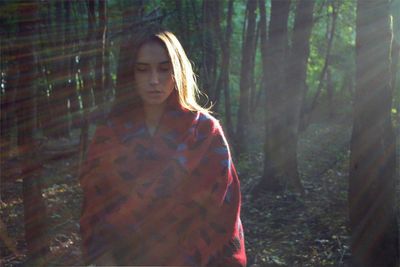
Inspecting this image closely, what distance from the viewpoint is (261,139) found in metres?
19.9

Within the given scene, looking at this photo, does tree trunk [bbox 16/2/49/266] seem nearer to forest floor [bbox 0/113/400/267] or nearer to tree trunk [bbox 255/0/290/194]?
forest floor [bbox 0/113/400/267]

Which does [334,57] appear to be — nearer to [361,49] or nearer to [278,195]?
[278,195]

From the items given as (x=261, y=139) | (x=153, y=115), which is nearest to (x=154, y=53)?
(x=153, y=115)

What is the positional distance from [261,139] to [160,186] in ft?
58.3

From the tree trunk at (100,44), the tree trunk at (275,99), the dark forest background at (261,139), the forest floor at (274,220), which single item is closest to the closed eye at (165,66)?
the dark forest background at (261,139)

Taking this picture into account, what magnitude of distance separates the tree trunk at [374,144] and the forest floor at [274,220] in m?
1.79

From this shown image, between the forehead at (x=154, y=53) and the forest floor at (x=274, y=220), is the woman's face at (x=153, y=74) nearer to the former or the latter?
the forehead at (x=154, y=53)

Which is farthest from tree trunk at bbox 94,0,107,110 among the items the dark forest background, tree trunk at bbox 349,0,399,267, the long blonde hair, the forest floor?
the long blonde hair

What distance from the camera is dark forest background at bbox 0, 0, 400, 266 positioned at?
487cm

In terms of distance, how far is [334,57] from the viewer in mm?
25734

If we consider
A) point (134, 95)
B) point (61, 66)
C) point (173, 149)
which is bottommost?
point (61, 66)

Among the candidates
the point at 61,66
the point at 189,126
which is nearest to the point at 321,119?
the point at 61,66

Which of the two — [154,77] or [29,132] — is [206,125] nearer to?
[154,77]

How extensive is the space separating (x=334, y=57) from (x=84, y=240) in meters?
24.9
